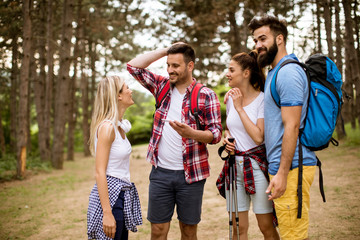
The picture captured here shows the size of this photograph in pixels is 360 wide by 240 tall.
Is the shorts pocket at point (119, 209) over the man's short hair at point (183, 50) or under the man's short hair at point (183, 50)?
under

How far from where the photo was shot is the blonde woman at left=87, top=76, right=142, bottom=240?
282 centimetres

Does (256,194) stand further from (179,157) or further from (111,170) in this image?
(111,170)

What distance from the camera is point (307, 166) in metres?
2.73

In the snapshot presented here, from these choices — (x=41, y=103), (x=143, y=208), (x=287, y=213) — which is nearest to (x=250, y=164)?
(x=287, y=213)

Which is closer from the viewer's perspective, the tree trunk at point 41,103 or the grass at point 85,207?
the grass at point 85,207

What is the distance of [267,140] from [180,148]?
0.98 metres

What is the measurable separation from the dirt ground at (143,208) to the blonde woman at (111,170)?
248 centimetres

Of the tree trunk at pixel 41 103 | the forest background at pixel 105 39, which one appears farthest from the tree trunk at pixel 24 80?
the tree trunk at pixel 41 103

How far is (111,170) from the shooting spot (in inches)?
118

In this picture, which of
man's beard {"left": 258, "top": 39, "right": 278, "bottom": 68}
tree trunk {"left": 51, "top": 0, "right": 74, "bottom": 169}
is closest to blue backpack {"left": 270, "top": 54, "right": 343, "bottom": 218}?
man's beard {"left": 258, "top": 39, "right": 278, "bottom": 68}

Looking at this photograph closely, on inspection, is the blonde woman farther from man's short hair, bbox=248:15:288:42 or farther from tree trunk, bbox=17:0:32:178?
tree trunk, bbox=17:0:32:178

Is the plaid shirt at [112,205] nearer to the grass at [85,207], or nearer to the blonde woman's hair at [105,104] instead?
the blonde woman's hair at [105,104]

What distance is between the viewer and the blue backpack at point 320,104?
260 cm

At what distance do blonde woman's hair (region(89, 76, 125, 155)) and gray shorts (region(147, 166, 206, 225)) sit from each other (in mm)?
829
